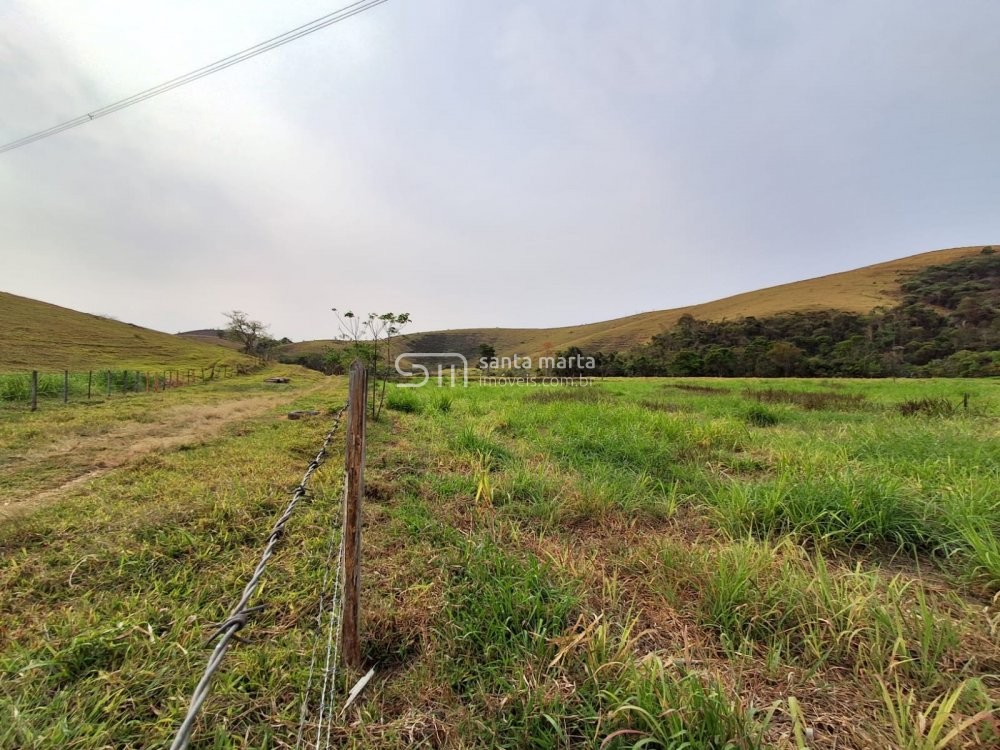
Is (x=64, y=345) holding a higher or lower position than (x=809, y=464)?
higher

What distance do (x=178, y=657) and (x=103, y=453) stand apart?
666cm

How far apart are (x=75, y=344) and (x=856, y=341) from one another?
9431 centimetres

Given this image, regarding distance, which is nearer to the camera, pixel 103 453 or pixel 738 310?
pixel 103 453

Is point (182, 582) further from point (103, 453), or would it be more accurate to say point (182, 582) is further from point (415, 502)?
point (103, 453)

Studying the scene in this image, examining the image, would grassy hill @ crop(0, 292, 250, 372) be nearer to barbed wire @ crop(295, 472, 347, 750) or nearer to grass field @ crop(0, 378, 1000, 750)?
grass field @ crop(0, 378, 1000, 750)

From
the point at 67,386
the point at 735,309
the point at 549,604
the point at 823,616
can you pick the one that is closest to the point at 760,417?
the point at 823,616

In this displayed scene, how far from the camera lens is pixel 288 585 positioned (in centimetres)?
265

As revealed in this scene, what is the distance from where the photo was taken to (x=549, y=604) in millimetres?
2215

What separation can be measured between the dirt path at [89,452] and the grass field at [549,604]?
110 mm

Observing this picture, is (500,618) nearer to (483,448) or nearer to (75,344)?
(483,448)

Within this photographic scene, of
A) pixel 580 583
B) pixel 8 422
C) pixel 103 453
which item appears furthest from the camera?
pixel 8 422

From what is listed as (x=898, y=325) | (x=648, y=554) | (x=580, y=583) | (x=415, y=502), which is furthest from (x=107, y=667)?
(x=898, y=325)

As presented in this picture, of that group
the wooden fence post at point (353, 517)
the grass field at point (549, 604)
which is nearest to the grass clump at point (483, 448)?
the grass field at point (549, 604)

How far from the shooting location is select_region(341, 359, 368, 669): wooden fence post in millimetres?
1797
